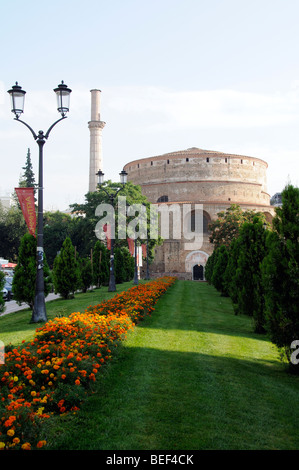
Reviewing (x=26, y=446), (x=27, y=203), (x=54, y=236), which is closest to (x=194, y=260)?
(x=54, y=236)

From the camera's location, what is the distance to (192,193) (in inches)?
2381

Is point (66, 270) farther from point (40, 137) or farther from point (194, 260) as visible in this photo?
point (194, 260)

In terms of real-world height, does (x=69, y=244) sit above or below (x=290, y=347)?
above

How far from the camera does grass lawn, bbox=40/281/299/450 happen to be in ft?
14.0

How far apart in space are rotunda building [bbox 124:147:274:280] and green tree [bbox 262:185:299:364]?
1813 inches

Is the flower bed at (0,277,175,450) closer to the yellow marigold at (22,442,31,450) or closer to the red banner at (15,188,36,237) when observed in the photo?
the yellow marigold at (22,442,31,450)

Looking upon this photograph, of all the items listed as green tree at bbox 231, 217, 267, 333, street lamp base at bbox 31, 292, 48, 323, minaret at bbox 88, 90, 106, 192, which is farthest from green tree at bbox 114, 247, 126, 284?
minaret at bbox 88, 90, 106, 192

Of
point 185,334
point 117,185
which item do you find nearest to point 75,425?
point 185,334

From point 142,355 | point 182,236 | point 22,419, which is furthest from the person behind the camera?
point 182,236

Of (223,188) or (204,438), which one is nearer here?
(204,438)

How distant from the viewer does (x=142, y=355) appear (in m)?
7.64

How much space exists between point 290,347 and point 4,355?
176 inches

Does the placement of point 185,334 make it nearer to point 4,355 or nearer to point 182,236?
point 4,355
